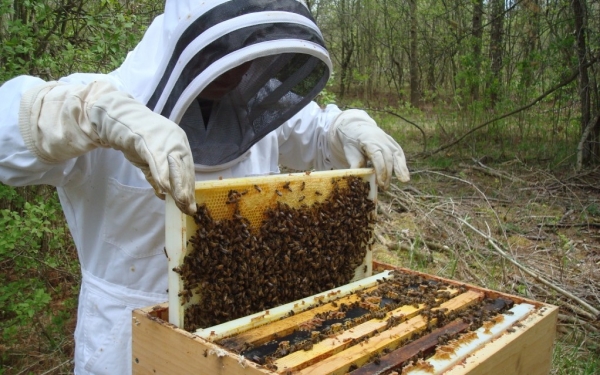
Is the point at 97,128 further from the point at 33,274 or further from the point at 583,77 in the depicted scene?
the point at 583,77

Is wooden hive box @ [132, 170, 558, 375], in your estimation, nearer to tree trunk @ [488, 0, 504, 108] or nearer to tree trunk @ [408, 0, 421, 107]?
tree trunk @ [488, 0, 504, 108]

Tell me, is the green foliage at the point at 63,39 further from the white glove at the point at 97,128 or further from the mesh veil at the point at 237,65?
the white glove at the point at 97,128


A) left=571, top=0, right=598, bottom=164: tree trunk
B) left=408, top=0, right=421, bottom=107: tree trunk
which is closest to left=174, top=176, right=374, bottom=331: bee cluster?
left=571, top=0, right=598, bottom=164: tree trunk

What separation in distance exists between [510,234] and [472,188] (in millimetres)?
1706

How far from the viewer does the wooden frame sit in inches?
53.4

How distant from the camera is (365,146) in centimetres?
254

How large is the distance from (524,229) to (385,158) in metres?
4.11

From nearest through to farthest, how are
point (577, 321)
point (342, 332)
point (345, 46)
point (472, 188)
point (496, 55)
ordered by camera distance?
point (342, 332) < point (577, 321) < point (472, 188) < point (496, 55) < point (345, 46)

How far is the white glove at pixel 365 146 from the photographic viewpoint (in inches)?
97.0

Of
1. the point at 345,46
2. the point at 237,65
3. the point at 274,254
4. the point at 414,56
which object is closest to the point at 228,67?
the point at 237,65

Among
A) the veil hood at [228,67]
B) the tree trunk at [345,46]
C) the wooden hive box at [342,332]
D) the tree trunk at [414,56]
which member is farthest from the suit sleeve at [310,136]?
the tree trunk at [345,46]

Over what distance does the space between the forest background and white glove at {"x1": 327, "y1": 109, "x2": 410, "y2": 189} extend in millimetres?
1955

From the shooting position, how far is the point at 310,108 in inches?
118

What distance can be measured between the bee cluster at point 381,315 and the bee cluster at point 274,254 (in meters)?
0.17
